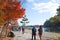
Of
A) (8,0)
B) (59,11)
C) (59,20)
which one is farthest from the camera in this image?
(59,11)

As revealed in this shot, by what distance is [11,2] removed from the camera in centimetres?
2869

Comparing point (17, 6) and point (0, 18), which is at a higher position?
point (17, 6)

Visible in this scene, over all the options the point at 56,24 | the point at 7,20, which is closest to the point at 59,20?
the point at 56,24

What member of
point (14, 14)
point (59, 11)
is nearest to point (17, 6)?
point (14, 14)

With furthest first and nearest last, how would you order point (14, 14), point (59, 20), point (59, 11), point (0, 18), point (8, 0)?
point (59, 11), point (59, 20), point (14, 14), point (8, 0), point (0, 18)

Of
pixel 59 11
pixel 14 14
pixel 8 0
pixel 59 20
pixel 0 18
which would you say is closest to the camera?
pixel 0 18

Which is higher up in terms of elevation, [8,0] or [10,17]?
[8,0]

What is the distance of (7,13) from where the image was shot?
2842 centimetres

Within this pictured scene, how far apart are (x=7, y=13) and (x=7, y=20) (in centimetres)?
239

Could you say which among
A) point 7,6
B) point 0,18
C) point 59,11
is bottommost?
point 0,18

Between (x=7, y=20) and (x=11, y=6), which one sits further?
(x=7, y=20)

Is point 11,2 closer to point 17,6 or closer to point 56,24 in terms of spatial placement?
point 17,6

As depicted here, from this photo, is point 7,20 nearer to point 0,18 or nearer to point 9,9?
point 9,9

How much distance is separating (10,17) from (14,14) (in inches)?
26.8
